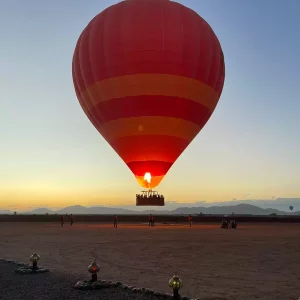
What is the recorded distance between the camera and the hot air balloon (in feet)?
88.1

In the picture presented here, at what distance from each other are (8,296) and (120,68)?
19.0 m

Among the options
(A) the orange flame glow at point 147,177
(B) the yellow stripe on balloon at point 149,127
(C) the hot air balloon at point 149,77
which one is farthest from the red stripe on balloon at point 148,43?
(A) the orange flame glow at point 147,177

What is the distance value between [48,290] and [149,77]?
1800cm

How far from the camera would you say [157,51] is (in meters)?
26.7

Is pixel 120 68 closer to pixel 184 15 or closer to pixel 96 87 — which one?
pixel 96 87

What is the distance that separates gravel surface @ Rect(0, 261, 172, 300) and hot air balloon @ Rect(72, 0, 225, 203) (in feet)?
51.3

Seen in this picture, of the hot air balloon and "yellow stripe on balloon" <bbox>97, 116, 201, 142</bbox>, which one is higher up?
the hot air balloon

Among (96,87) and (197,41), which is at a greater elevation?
(197,41)

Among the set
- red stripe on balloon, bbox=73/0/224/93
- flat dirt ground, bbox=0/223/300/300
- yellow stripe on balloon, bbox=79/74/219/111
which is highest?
red stripe on balloon, bbox=73/0/224/93

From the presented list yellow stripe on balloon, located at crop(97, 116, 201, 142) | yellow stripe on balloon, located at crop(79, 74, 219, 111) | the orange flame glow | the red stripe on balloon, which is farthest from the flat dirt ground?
the red stripe on balloon

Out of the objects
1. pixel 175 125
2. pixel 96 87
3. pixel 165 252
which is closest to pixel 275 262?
pixel 165 252

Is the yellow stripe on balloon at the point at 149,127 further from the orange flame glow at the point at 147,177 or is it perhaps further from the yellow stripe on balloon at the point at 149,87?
the orange flame glow at the point at 147,177

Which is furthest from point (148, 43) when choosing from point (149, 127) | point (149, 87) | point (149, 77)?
point (149, 127)

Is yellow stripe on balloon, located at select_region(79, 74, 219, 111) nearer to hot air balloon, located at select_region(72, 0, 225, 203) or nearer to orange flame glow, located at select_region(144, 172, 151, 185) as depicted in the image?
hot air balloon, located at select_region(72, 0, 225, 203)
